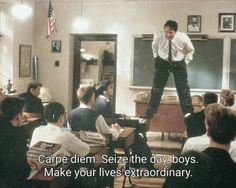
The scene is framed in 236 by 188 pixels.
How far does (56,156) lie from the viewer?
279 centimetres

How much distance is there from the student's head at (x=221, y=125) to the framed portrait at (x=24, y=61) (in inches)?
249

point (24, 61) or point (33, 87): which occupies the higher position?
point (24, 61)

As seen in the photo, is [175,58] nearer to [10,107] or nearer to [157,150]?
[157,150]

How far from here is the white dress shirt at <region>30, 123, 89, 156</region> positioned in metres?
3.00

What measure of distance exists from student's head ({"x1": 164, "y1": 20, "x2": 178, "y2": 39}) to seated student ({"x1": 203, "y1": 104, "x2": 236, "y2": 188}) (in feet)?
12.5

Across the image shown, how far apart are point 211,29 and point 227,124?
580 centimetres

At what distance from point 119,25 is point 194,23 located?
55.7 inches

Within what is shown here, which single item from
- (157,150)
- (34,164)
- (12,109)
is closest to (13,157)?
→ (34,164)

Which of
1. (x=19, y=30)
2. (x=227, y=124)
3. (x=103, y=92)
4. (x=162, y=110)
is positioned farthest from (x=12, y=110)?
(x=19, y=30)

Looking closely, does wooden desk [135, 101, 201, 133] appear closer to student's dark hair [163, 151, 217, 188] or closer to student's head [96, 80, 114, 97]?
student's head [96, 80, 114, 97]

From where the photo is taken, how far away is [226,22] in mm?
7391

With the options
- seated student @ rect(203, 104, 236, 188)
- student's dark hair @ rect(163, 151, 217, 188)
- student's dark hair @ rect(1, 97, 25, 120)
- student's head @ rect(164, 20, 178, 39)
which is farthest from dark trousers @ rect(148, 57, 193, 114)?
student's dark hair @ rect(163, 151, 217, 188)

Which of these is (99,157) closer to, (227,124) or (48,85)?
(227,124)

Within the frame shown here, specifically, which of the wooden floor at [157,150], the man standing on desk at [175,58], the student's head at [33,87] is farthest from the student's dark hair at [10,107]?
the man standing on desk at [175,58]
